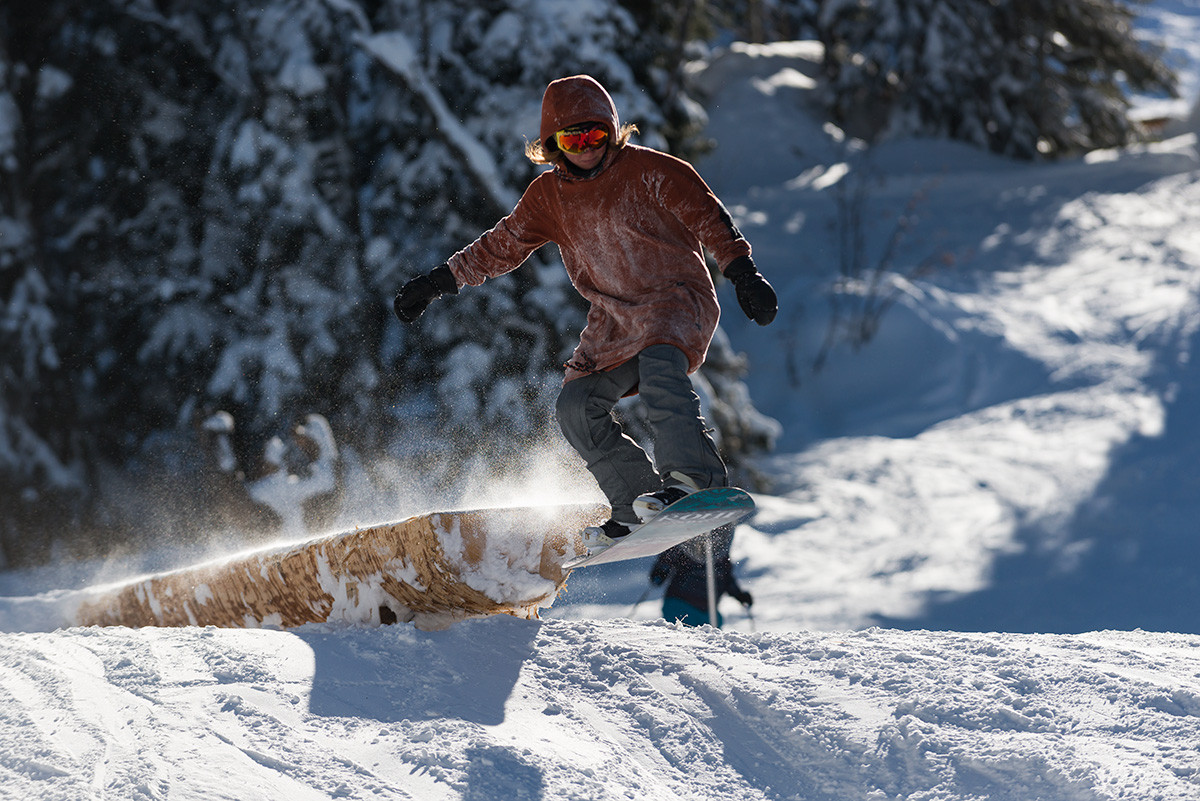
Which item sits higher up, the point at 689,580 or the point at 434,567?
the point at 434,567

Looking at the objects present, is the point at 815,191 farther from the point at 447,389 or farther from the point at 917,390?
the point at 447,389

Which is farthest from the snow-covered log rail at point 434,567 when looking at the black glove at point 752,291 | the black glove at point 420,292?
the black glove at point 752,291

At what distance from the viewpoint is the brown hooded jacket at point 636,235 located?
327 centimetres

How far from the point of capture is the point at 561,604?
25.1ft

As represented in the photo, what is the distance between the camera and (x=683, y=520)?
3164mm

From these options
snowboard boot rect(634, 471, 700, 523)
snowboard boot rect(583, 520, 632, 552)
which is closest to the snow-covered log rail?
snowboard boot rect(583, 520, 632, 552)

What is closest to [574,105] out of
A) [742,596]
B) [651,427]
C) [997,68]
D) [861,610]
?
[651,427]

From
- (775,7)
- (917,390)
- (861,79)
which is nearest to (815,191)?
(861,79)

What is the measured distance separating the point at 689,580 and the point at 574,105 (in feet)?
10.7

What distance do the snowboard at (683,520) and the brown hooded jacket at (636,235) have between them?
1.66 feet

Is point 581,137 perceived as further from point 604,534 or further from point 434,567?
point 434,567

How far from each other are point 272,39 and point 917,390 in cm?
768

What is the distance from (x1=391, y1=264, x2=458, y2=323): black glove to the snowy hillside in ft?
3.88

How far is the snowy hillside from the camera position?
2.37 m
